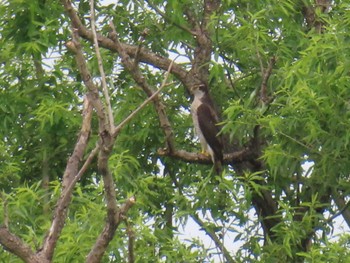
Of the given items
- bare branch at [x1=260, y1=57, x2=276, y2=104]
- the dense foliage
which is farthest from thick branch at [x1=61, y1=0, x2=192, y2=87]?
bare branch at [x1=260, y1=57, x2=276, y2=104]

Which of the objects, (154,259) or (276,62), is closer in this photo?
(154,259)

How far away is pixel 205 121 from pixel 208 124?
0.04 meters

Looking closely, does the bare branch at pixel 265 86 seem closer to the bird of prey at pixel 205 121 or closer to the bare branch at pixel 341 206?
the bird of prey at pixel 205 121

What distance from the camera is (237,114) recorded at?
10.6m

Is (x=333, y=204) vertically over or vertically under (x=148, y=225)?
over

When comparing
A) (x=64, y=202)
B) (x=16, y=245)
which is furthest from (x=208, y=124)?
(x=16, y=245)

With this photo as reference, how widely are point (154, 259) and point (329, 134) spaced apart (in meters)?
1.64

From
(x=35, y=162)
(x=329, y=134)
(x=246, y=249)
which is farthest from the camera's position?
(x=35, y=162)

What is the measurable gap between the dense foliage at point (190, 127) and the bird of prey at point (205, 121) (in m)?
0.12

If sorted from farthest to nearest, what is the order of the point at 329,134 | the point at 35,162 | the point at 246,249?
the point at 35,162 → the point at 246,249 → the point at 329,134

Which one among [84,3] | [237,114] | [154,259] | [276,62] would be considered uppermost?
[84,3]

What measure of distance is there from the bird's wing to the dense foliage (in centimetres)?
12

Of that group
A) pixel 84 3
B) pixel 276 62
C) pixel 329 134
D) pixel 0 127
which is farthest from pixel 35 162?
pixel 329 134

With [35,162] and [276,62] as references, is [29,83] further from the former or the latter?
[276,62]
